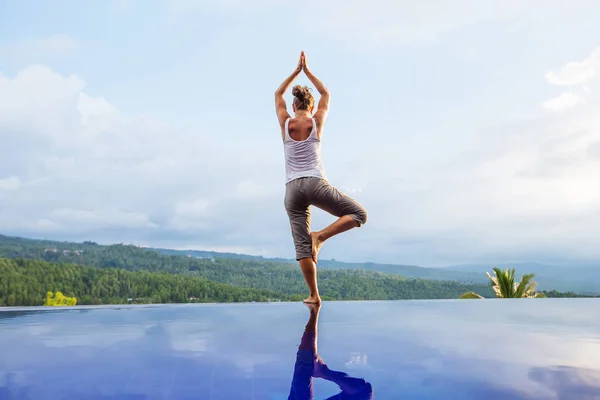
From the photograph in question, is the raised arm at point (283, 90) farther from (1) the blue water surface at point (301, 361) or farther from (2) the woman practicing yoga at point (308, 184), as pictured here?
(1) the blue water surface at point (301, 361)

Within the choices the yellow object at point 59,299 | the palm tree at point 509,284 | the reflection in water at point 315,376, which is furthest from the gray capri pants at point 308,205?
the yellow object at point 59,299

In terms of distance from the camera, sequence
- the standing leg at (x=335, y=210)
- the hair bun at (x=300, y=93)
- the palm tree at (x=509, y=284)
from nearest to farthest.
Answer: the standing leg at (x=335, y=210) < the hair bun at (x=300, y=93) < the palm tree at (x=509, y=284)

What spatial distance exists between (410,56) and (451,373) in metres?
13.5

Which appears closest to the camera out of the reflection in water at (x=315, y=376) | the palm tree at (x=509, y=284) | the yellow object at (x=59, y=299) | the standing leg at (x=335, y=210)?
the reflection in water at (x=315, y=376)

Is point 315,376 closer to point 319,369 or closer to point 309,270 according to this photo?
point 319,369

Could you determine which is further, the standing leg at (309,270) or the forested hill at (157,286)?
the forested hill at (157,286)

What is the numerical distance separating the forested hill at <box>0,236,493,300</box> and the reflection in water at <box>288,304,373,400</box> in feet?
55.2

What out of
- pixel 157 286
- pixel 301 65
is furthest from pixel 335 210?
pixel 157 286

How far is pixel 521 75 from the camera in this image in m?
13.5

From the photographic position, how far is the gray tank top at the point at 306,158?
381cm

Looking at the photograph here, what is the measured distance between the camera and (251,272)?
98.4ft

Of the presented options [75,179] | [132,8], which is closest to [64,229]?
[75,179]

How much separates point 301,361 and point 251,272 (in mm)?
28695

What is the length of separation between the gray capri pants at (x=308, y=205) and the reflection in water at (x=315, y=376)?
5.84 feet
